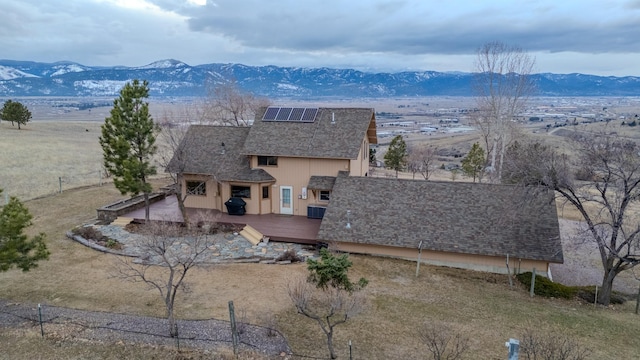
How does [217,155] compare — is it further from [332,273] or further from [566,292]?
[566,292]

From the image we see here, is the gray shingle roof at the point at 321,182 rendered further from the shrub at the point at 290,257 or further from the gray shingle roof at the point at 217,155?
the shrub at the point at 290,257

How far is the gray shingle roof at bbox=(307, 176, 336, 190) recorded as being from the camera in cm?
2394

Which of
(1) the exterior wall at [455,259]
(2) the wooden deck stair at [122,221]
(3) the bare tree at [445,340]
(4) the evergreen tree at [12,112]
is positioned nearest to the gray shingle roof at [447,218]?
(1) the exterior wall at [455,259]

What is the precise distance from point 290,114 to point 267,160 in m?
3.85

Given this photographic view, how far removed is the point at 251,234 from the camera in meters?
21.9

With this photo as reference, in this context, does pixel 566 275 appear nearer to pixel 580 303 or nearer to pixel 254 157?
pixel 580 303

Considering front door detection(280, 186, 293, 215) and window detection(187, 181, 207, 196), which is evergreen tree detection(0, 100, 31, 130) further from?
front door detection(280, 186, 293, 215)

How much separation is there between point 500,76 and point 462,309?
1214 inches

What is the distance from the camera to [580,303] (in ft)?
53.0

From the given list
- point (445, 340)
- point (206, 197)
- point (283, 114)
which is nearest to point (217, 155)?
point (206, 197)

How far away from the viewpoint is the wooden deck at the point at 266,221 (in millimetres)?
21703

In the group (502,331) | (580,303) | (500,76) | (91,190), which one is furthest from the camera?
(500,76)

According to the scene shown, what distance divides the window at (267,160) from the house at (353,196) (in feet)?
0.20

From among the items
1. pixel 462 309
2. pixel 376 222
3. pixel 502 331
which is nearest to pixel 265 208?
pixel 376 222
